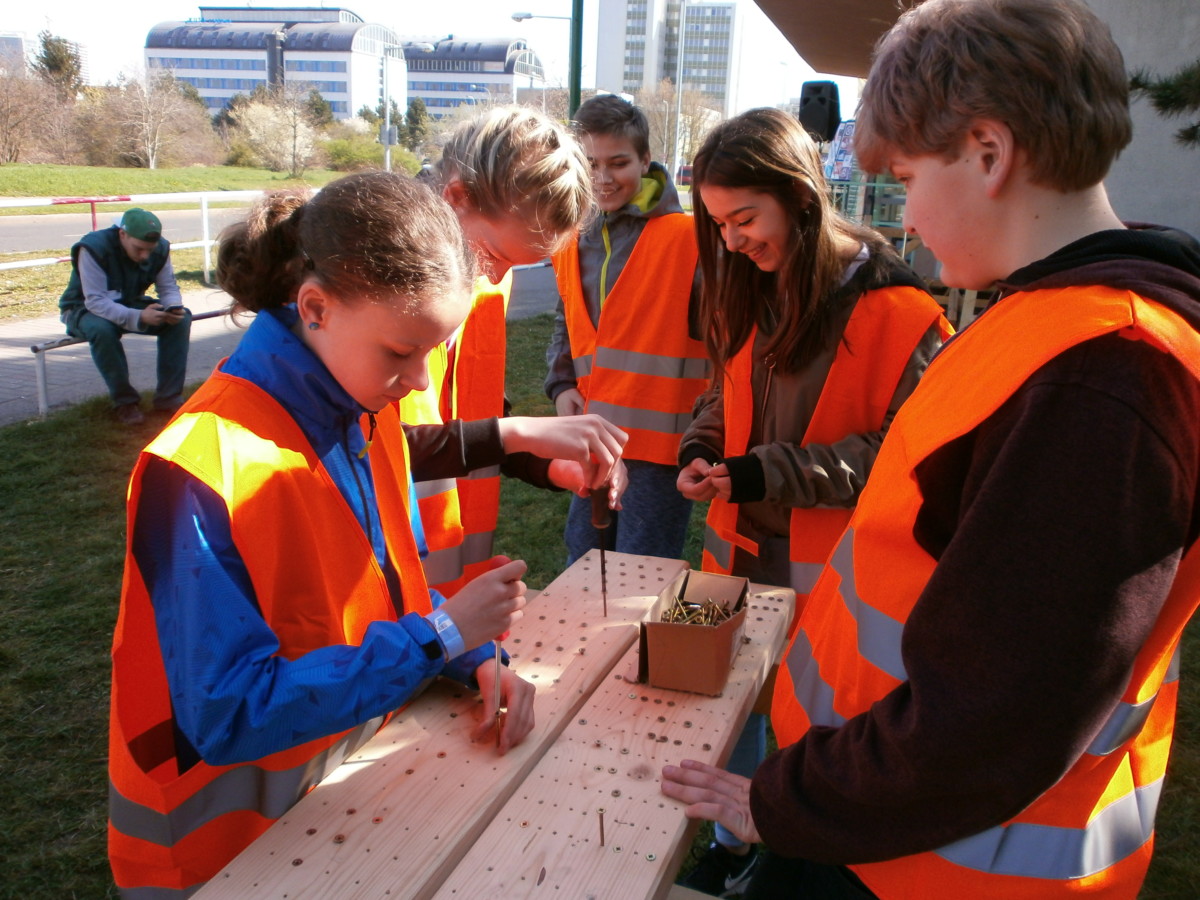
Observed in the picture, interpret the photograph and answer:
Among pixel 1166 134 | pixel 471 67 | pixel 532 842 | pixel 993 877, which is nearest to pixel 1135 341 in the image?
pixel 993 877

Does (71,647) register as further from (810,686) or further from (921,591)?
(921,591)

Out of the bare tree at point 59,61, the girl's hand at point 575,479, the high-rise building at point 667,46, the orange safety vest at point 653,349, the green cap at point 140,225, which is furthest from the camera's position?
the high-rise building at point 667,46

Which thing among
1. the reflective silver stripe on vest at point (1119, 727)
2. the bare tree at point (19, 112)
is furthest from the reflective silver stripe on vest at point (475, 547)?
the bare tree at point (19, 112)

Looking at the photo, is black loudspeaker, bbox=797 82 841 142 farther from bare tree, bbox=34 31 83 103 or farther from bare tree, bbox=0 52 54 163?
bare tree, bbox=34 31 83 103

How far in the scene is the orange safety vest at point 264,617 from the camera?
1.42 m

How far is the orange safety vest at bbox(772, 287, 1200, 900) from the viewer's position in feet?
3.27

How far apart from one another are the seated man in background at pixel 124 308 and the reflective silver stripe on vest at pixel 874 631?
6.91 meters

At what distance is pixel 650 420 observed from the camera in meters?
3.45

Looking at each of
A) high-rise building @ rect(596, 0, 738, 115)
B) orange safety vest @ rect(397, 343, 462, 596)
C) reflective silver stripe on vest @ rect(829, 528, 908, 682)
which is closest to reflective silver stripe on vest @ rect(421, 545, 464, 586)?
orange safety vest @ rect(397, 343, 462, 596)

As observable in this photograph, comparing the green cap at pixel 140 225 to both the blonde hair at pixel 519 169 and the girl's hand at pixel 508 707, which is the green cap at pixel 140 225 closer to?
the blonde hair at pixel 519 169

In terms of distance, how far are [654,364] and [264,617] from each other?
7.33 feet

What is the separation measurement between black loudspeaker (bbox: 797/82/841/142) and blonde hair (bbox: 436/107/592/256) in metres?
12.8

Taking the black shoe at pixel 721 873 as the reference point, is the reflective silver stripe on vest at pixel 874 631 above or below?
above

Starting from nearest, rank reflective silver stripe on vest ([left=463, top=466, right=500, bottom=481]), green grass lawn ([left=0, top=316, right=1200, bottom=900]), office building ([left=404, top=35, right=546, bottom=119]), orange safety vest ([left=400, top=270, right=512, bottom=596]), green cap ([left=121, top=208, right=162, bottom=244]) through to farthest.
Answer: orange safety vest ([left=400, top=270, right=512, bottom=596]) < reflective silver stripe on vest ([left=463, top=466, right=500, bottom=481]) < green grass lawn ([left=0, top=316, right=1200, bottom=900]) < green cap ([left=121, top=208, right=162, bottom=244]) < office building ([left=404, top=35, right=546, bottom=119])
